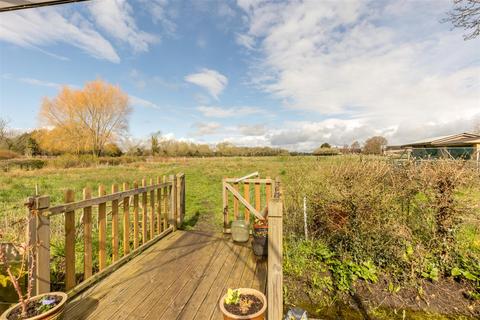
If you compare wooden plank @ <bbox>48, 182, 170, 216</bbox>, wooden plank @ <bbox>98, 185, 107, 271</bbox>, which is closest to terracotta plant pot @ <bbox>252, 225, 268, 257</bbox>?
wooden plank @ <bbox>48, 182, 170, 216</bbox>

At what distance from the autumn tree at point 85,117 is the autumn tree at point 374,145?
31.4m

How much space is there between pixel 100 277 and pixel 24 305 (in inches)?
40.2

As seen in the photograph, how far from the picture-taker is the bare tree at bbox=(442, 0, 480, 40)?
4285 millimetres

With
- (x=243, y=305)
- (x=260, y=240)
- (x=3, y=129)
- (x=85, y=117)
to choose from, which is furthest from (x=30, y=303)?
(x=3, y=129)

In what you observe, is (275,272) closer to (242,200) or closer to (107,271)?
(107,271)

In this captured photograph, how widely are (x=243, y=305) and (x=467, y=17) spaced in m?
6.92

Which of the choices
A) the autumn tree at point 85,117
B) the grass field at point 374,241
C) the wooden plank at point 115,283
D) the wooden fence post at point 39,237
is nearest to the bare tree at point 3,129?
the autumn tree at point 85,117

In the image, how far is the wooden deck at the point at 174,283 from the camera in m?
2.04

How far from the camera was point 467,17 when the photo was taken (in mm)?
4426

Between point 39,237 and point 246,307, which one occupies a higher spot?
point 39,237

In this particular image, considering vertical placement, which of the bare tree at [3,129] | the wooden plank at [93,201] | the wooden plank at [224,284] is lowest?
the wooden plank at [224,284]

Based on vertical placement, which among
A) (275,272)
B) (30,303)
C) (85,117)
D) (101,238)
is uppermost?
(85,117)

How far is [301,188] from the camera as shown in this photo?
463cm

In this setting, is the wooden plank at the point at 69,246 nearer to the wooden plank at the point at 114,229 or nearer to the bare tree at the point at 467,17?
the wooden plank at the point at 114,229
